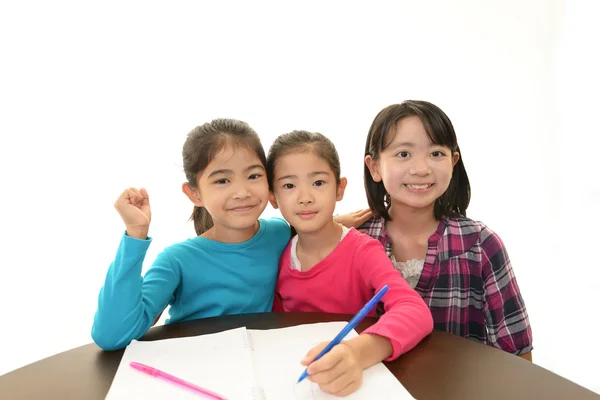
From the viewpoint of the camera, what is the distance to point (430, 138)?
1150 millimetres

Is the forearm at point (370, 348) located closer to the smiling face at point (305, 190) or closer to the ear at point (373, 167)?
the smiling face at point (305, 190)

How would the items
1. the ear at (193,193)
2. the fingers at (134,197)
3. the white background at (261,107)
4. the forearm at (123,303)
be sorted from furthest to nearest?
the white background at (261,107) → the ear at (193,193) → the fingers at (134,197) → the forearm at (123,303)

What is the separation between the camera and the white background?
6.08ft

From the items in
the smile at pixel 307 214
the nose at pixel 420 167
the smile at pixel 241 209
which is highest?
the nose at pixel 420 167

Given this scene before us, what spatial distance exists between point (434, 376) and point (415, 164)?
1.99ft

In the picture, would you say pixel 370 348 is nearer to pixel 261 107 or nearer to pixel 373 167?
pixel 373 167

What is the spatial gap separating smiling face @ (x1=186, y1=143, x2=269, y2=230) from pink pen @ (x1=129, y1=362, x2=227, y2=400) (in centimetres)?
41

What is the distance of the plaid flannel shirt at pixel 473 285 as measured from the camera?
1195 millimetres

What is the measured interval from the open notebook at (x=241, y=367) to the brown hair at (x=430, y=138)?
559 mm

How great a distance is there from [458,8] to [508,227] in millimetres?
1067

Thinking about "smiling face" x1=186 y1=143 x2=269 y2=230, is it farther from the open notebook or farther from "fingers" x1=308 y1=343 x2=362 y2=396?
"fingers" x1=308 y1=343 x2=362 y2=396

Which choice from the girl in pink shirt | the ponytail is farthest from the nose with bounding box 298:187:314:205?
the ponytail

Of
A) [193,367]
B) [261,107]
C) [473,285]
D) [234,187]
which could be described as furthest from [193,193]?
[261,107]

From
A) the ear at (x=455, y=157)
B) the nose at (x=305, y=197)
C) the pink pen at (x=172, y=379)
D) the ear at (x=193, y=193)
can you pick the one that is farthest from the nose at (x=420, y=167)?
the pink pen at (x=172, y=379)
